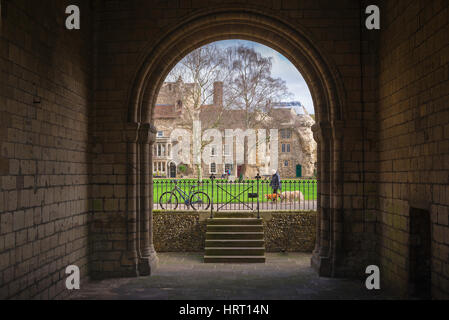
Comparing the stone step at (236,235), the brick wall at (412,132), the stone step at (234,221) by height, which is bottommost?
the stone step at (236,235)

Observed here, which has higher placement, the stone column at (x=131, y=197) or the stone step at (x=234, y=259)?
the stone column at (x=131, y=197)

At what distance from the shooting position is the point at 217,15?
696 centimetres

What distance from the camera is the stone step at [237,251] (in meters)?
8.23

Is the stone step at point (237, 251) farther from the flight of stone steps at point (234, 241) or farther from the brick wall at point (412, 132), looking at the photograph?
the brick wall at point (412, 132)

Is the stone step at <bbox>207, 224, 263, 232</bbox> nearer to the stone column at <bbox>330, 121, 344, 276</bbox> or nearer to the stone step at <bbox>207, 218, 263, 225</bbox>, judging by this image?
the stone step at <bbox>207, 218, 263, 225</bbox>

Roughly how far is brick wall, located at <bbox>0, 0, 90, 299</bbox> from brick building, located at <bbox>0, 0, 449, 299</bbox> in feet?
0.11

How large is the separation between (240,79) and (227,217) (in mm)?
13630

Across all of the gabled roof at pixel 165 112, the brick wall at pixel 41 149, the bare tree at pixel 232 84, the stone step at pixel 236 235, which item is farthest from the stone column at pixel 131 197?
the gabled roof at pixel 165 112

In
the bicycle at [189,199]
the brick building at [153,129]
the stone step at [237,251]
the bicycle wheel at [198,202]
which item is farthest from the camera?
the bicycle wheel at [198,202]

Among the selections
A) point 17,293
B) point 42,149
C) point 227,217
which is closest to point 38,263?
point 17,293

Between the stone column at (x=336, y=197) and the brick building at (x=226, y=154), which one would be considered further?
the brick building at (x=226, y=154)

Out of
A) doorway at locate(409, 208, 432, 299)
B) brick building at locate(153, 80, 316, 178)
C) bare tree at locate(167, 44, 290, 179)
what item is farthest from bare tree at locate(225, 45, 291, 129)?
doorway at locate(409, 208, 432, 299)
